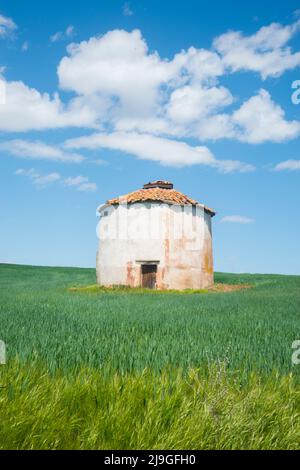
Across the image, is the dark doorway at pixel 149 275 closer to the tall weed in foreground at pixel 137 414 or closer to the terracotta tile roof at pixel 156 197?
the terracotta tile roof at pixel 156 197

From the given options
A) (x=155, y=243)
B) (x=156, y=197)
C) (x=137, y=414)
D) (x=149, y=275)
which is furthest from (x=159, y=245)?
(x=137, y=414)

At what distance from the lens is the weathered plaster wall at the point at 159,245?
26.7m

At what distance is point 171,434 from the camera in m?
3.52

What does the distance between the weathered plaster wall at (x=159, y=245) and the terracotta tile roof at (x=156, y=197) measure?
0.35 meters

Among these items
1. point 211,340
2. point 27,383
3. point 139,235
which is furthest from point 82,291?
point 27,383

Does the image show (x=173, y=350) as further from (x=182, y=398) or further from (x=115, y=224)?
(x=115, y=224)

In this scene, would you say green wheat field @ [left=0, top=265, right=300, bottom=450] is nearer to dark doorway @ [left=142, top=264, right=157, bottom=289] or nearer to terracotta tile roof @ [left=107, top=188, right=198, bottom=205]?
dark doorway @ [left=142, top=264, right=157, bottom=289]

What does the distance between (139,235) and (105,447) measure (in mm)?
23790

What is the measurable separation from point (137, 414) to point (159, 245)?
2282 centimetres

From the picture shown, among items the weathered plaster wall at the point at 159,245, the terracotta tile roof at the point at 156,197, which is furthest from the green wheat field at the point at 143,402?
the terracotta tile roof at the point at 156,197

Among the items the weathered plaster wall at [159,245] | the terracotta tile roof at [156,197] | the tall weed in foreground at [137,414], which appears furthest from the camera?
the terracotta tile roof at [156,197]

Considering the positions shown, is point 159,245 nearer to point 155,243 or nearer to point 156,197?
point 155,243

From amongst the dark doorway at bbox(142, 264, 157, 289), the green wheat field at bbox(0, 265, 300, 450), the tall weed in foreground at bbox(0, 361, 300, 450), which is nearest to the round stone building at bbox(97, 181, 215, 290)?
the dark doorway at bbox(142, 264, 157, 289)

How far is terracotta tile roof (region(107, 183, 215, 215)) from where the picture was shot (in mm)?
27281
